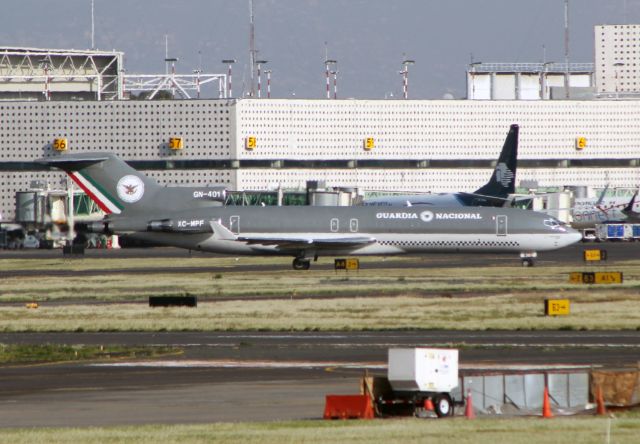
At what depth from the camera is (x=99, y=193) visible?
8069cm

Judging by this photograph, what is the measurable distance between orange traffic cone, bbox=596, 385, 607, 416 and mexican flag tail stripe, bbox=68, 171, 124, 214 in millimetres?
57014

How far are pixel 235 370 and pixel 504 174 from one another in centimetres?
9299

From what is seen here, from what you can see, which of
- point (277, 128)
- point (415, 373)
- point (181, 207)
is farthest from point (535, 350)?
point (277, 128)

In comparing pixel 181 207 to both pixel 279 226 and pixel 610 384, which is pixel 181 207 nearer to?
pixel 279 226

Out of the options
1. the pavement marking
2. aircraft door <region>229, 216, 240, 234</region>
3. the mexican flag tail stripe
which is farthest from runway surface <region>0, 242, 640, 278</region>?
the pavement marking

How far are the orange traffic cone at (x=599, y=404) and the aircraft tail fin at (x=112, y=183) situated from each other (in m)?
56.5

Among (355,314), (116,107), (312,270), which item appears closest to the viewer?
(355,314)

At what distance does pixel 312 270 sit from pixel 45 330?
32.3 meters

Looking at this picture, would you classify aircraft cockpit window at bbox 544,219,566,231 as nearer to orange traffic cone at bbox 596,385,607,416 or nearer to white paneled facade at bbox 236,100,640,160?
orange traffic cone at bbox 596,385,607,416

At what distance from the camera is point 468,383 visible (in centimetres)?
2622

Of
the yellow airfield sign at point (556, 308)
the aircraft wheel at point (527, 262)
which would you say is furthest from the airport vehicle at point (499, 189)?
the yellow airfield sign at point (556, 308)

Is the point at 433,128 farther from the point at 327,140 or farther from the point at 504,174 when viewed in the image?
the point at 504,174

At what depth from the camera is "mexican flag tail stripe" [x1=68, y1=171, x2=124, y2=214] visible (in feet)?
264

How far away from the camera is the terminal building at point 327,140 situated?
508ft
